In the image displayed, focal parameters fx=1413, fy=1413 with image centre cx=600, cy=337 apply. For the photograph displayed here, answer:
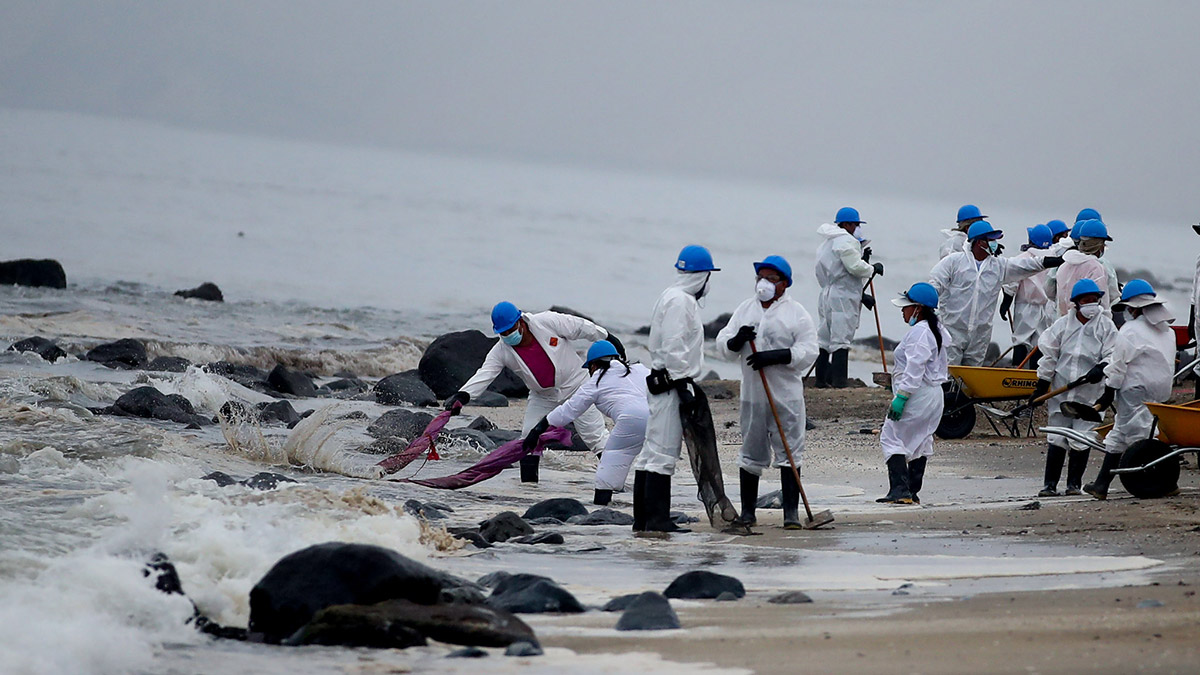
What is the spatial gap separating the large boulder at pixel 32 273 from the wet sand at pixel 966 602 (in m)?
29.2

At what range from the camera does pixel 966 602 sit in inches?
251

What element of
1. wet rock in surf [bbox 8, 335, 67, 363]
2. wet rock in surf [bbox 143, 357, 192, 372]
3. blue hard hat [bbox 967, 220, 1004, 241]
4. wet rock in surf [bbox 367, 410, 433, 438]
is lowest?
wet rock in surf [bbox 8, 335, 67, 363]

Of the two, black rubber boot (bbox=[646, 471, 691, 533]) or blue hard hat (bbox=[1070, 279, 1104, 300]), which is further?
blue hard hat (bbox=[1070, 279, 1104, 300])

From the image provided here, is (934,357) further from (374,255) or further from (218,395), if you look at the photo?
(374,255)

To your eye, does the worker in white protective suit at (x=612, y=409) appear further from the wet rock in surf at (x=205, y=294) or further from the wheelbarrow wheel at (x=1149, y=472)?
the wet rock in surf at (x=205, y=294)

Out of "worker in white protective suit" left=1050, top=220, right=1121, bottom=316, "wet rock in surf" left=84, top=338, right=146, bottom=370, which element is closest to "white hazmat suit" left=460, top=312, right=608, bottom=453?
"worker in white protective suit" left=1050, top=220, right=1121, bottom=316

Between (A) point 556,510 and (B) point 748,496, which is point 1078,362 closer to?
(B) point 748,496

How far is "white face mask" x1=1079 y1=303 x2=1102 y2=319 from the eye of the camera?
1098cm

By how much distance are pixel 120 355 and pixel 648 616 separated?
1670 cm

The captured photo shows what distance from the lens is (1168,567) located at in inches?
279

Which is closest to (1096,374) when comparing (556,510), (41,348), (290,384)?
(556,510)

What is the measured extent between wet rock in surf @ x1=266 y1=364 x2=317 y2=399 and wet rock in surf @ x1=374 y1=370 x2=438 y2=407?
102cm

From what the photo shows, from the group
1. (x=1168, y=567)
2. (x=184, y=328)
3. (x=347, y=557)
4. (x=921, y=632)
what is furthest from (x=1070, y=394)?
(x=184, y=328)

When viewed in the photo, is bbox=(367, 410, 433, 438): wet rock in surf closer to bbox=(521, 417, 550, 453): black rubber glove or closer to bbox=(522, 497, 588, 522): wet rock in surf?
bbox=(521, 417, 550, 453): black rubber glove
